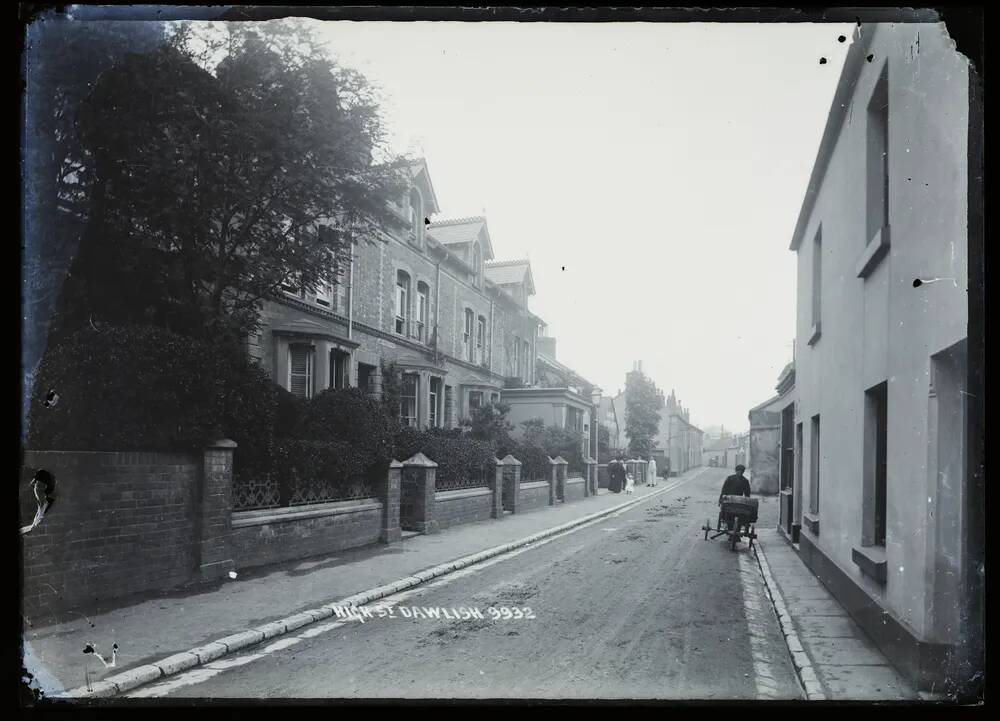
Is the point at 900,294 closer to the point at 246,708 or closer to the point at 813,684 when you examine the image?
the point at 813,684

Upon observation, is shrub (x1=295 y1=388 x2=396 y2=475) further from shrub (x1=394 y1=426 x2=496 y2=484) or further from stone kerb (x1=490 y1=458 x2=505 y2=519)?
stone kerb (x1=490 y1=458 x2=505 y2=519)

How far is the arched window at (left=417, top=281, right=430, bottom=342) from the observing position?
1494 centimetres

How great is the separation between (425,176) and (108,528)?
4826 millimetres

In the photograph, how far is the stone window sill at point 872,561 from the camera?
5.66 m

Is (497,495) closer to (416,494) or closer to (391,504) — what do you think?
(416,494)

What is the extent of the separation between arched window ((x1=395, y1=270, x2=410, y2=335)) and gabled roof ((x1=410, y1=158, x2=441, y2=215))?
6608 millimetres

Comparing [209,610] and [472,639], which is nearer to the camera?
[472,639]

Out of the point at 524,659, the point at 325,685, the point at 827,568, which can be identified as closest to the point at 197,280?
the point at 325,685

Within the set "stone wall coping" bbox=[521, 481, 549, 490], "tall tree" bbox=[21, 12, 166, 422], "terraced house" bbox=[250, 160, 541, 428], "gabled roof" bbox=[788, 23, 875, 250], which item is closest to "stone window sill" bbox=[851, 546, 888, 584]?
"gabled roof" bbox=[788, 23, 875, 250]

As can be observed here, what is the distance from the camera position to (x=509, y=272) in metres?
8.03

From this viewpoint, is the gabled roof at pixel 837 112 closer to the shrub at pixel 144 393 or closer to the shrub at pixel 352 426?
the shrub at pixel 144 393

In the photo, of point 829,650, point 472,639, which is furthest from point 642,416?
point 472,639
